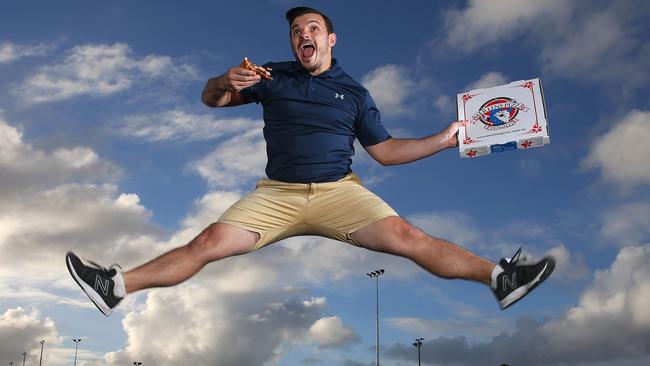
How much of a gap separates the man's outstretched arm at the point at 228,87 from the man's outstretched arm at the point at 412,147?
1.47m

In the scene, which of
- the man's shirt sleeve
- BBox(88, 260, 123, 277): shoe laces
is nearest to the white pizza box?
the man's shirt sleeve

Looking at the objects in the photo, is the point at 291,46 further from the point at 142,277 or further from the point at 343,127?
the point at 142,277

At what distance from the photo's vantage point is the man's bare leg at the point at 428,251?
6172mm

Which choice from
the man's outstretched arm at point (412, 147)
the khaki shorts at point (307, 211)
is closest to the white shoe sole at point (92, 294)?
the khaki shorts at point (307, 211)

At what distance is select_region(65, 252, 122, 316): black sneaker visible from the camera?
617cm

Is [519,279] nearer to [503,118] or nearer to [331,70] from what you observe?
[503,118]

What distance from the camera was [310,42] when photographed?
23.2ft

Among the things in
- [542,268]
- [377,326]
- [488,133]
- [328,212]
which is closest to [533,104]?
[488,133]

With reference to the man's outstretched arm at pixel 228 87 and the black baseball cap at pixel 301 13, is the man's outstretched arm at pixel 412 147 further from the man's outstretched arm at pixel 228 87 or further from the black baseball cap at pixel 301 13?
the man's outstretched arm at pixel 228 87

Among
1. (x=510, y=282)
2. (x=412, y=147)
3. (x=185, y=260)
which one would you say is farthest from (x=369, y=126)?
(x=185, y=260)

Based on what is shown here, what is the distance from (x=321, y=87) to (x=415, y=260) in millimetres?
1942

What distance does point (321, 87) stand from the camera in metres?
7.04

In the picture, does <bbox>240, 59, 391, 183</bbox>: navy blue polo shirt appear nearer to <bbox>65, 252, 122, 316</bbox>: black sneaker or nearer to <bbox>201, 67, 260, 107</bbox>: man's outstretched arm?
<bbox>201, 67, 260, 107</bbox>: man's outstretched arm

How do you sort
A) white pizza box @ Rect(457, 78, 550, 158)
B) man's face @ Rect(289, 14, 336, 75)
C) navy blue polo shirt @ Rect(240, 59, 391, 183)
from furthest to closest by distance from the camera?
man's face @ Rect(289, 14, 336, 75), white pizza box @ Rect(457, 78, 550, 158), navy blue polo shirt @ Rect(240, 59, 391, 183)
